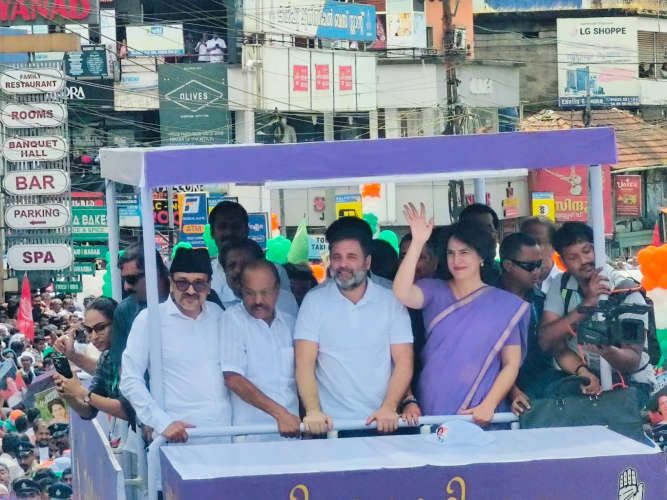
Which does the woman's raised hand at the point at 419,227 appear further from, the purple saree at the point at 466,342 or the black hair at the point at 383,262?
the black hair at the point at 383,262

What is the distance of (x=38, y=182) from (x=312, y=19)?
58.5ft

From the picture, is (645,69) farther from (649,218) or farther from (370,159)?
(370,159)

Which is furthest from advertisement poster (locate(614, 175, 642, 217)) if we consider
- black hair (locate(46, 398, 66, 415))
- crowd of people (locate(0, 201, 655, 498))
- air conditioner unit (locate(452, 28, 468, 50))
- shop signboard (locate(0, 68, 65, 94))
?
crowd of people (locate(0, 201, 655, 498))

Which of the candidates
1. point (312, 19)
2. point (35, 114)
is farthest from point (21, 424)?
point (312, 19)

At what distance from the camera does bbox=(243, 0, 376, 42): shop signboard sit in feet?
159

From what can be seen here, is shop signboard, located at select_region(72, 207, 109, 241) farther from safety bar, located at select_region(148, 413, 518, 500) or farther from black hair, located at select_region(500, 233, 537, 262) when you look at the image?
safety bar, located at select_region(148, 413, 518, 500)

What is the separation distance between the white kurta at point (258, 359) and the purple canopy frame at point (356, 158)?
44 centimetres

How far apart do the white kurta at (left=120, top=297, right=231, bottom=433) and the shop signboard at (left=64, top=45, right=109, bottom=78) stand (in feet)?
135

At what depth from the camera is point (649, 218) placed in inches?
2281

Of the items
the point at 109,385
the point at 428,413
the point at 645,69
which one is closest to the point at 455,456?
the point at 428,413

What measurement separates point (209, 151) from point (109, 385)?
6.07 feet

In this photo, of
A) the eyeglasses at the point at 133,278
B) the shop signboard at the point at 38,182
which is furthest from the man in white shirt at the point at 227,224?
the shop signboard at the point at 38,182

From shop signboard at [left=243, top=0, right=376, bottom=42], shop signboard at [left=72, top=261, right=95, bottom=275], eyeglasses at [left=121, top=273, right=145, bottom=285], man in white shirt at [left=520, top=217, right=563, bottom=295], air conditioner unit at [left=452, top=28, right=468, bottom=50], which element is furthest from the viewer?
air conditioner unit at [left=452, top=28, right=468, bottom=50]

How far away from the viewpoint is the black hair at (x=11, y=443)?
14641mm
